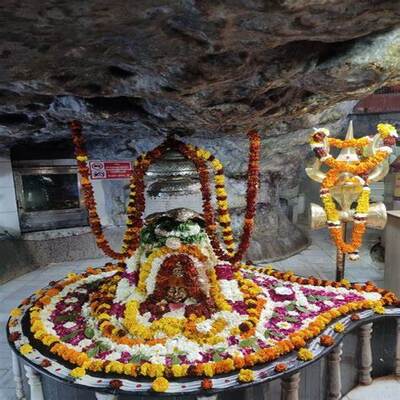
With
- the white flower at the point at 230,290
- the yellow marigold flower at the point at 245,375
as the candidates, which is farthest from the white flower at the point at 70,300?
the yellow marigold flower at the point at 245,375

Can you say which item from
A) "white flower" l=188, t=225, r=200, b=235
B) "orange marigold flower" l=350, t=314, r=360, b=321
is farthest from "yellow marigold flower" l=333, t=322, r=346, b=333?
"white flower" l=188, t=225, r=200, b=235

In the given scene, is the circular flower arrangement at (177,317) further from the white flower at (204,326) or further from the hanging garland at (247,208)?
the hanging garland at (247,208)

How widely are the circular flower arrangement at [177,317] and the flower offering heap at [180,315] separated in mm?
13

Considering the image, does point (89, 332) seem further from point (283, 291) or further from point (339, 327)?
point (339, 327)

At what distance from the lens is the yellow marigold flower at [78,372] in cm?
381

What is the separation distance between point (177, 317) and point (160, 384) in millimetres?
1136

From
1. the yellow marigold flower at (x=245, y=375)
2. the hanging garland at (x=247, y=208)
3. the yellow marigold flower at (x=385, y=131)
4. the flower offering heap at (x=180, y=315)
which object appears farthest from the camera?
the yellow marigold flower at (x=385, y=131)

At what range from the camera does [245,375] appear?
3771 millimetres

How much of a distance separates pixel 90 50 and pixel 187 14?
3.35ft

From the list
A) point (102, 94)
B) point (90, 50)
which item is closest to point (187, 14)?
point (90, 50)

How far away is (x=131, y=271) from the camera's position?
5.37 m

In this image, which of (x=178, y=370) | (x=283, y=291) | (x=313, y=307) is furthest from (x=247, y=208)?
(x=178, y=370)

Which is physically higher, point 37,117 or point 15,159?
point 37,117

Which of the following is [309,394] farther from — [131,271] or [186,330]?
[131,271]
